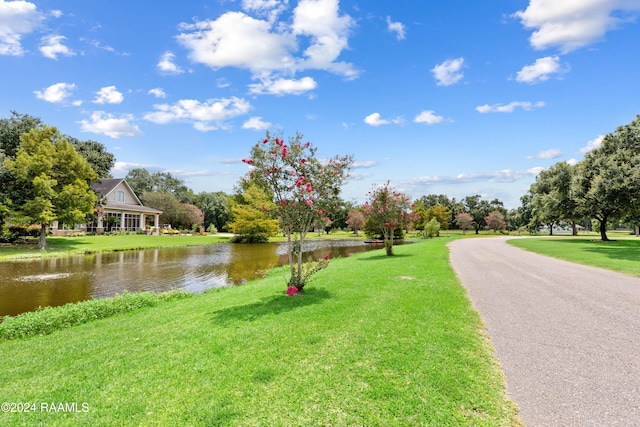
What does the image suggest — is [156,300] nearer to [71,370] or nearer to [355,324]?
[71,370]

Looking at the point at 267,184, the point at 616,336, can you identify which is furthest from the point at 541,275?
the point at 267,184

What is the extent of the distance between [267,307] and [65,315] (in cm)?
556

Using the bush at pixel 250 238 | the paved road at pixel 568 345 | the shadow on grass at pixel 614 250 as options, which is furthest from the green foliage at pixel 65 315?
the bush at pixel 250 238

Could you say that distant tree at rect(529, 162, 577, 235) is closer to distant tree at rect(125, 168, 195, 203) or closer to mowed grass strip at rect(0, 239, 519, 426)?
mowed grass strip at rect(0, 239, 519, 426)

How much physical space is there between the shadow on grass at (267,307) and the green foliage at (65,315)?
3873 millimetres

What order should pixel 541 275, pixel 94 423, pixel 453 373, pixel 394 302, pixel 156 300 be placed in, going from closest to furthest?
1. pixel 94 423
2. pixel 453 373
3. pixel 394 302
4. pixel 156 300
5. pixel 541 275

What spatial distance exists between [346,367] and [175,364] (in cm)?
252

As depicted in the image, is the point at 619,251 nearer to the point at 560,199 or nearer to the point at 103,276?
the point at 560,199

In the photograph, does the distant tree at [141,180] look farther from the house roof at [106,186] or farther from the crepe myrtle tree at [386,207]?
the crepe myrtle tree at [386,207]

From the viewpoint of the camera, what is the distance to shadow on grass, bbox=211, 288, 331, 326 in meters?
7.07

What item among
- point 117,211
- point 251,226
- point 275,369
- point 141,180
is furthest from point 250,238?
point 141,180

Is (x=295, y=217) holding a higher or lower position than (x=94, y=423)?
higher

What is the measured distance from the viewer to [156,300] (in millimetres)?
10625

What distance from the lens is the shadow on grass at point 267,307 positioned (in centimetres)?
707
